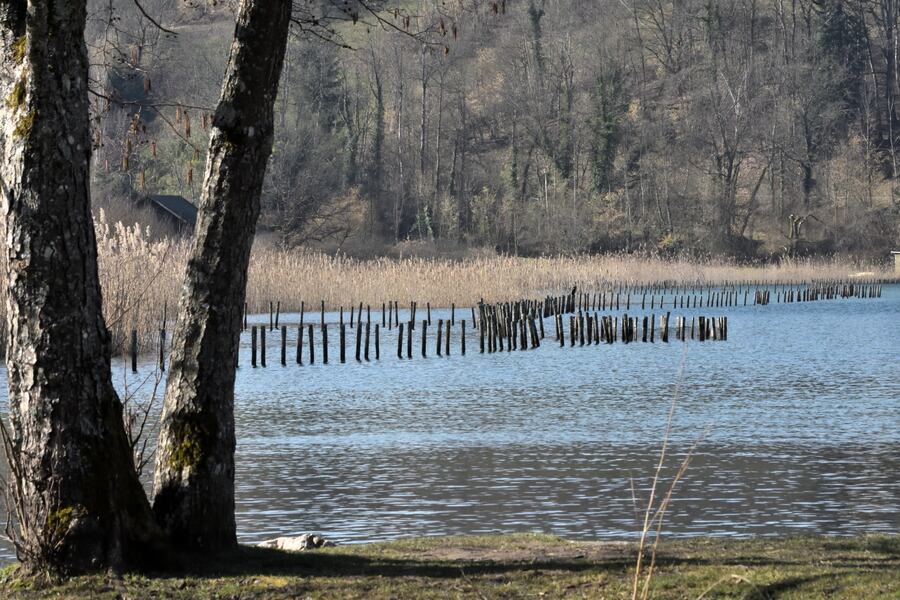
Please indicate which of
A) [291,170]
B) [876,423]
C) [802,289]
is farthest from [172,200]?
[876,423]

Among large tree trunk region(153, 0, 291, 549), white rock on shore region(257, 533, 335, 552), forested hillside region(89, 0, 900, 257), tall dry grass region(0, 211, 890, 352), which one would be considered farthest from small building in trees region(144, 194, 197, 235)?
large tree trunk region(153, 0, 291, 549)

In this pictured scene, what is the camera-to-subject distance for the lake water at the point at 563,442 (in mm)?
11727

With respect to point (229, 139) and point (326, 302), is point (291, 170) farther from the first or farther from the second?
point (229, 139)

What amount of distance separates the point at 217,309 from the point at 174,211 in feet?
178

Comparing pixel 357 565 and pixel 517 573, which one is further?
pixel 357 565

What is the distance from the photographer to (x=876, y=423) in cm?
1838

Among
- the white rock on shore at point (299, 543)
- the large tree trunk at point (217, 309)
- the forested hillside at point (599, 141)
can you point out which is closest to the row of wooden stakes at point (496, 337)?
the white rock on shore at point (299, 543)

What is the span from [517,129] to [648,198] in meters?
12.5

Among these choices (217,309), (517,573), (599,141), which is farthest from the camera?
(599,141)

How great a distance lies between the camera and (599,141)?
80.6 meters

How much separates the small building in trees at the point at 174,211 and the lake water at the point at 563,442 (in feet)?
93.3

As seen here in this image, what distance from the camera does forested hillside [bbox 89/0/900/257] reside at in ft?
240

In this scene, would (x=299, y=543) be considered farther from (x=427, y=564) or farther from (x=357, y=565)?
(x=427, y=564)

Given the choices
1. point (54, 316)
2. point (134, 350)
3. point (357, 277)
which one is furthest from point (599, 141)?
point (54, 316)
